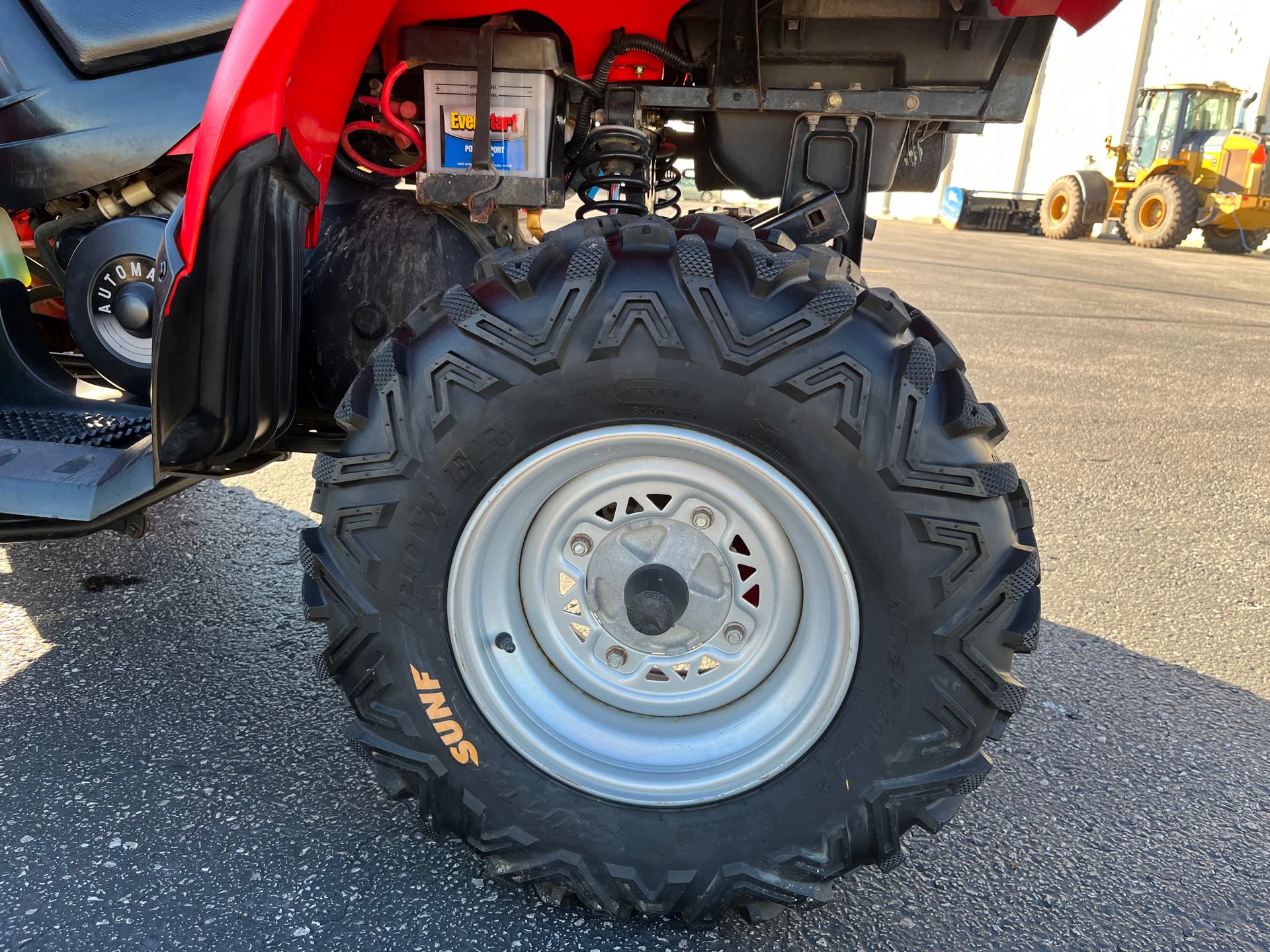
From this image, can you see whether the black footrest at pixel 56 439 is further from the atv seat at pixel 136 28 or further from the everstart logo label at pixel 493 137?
the everstart logo label at pixel 493 137

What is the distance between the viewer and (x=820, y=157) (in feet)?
6.84

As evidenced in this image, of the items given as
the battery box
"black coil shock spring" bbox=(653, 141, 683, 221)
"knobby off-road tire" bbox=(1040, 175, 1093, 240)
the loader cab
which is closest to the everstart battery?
the battery box

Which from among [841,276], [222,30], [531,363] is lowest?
[531,363]

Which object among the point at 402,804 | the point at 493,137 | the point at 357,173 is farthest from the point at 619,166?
the point at 402,804

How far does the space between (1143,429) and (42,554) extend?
519 centimetres

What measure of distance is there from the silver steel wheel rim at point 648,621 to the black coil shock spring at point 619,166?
29.5 inches

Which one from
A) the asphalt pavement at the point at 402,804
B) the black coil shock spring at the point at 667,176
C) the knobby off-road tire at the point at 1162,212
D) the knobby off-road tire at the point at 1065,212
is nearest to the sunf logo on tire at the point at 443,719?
the asphalt pavement at the point at 402,804

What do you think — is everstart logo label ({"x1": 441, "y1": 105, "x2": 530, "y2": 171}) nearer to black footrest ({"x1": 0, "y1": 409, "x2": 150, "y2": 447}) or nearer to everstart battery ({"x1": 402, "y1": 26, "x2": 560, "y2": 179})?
everstart battery ({"x1": 402, "y1": 26, "x2": 560, "y2": 179})

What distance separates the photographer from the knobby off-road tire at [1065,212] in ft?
62.1

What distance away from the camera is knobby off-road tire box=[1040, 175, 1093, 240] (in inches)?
746

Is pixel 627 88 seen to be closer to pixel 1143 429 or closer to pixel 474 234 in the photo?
pixel 474 234

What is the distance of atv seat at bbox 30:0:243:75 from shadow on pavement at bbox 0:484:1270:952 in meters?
1.53

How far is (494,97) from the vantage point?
2002 millimetres

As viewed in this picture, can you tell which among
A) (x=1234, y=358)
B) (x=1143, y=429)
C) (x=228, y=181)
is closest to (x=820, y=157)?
(x=228, y=181)
